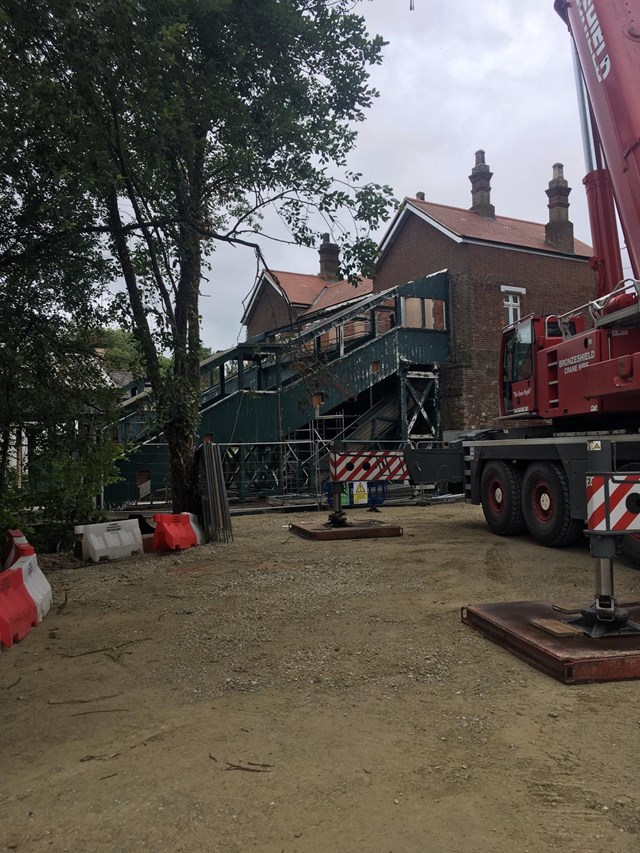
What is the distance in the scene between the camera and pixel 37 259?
23.6 feet

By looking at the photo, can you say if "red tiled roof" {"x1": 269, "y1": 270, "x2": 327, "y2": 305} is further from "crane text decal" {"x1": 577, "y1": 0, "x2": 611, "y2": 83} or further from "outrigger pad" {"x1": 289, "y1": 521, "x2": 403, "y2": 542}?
"crane text decal" {"x1": 577, "y1": 0, "x2": 611, "y2": 83}

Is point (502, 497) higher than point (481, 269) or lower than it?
lower

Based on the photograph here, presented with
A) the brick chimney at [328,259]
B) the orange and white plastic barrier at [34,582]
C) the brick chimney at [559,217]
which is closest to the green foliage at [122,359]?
the orange and white plastic barrier at [34,582]

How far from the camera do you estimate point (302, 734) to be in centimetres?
339

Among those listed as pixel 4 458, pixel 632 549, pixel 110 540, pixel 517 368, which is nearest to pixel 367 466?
pixel 517 368

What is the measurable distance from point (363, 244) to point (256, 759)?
6.82 metres

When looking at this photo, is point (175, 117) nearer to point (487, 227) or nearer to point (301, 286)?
point (487, 227)

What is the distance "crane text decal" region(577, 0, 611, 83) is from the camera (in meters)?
7.43

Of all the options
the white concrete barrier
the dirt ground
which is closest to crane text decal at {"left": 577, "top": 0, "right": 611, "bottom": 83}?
the dirt ground

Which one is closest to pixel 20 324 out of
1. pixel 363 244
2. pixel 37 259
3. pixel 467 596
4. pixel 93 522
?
pixel 37 259

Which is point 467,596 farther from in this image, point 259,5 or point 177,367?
point 259,5

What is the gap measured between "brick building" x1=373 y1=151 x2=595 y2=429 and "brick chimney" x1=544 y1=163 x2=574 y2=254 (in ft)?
0.13

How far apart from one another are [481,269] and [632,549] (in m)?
15.6

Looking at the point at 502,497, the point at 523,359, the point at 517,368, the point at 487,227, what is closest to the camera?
the point at 523,359
